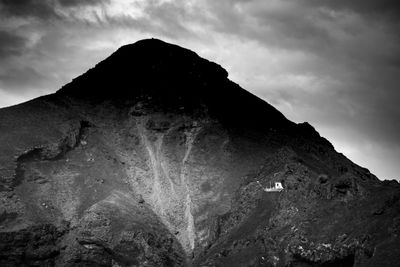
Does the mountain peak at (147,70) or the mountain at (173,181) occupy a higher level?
the mountain peak at (147,70)

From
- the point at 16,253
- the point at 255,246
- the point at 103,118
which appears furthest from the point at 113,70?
the point at 255,246

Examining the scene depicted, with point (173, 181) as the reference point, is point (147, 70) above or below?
above

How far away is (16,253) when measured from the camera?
2466 inches

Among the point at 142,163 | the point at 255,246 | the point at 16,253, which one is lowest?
the point at 16,253

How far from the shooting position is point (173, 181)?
8762cm

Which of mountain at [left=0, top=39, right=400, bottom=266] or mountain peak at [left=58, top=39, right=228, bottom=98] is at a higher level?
mountain peak at [left=58, top=39, right=228, bottom=98]

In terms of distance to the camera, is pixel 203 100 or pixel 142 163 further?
pixel 203 100

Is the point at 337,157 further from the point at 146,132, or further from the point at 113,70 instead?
the point at 113,70

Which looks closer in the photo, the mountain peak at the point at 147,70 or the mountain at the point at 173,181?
the mountain at the point at 173,181

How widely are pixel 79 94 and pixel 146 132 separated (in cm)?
2393

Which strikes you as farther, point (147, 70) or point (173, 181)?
point (147, 70)

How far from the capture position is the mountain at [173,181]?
188 feet

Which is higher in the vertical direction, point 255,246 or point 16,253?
point 255,246

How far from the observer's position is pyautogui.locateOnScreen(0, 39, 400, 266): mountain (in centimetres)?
5722
